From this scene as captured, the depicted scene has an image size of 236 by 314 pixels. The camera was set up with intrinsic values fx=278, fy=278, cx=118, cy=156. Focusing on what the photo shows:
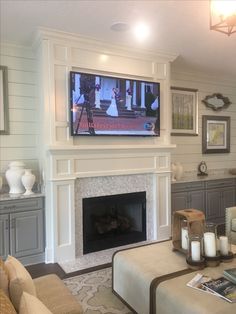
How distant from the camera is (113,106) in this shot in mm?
3670

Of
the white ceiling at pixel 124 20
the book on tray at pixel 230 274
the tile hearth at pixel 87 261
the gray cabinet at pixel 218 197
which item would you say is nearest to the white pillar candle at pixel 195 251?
the book on tray at pixel 230 274

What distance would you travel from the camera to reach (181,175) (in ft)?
15.4

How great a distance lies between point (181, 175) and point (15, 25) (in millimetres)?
3263

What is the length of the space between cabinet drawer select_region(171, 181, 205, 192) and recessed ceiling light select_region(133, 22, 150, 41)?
2.21 metres

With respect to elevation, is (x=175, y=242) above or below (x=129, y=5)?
below

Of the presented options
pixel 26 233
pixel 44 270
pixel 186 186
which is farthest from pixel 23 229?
pixel 186 186

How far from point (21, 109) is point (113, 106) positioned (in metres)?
1.22

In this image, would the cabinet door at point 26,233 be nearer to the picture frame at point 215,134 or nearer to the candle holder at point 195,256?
the candle holder at point 195,256

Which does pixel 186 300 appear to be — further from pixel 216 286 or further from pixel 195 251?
pixel 195 251

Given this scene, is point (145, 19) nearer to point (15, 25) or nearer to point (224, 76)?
point (15, 25)

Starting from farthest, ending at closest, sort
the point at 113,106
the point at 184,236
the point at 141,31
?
the point at 113,106, the point at 141,31, the point at 184,236

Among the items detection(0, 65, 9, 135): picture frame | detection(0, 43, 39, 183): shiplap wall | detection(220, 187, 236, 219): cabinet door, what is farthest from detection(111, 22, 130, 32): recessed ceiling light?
detection(220, 187, 236, 219): cabinet door

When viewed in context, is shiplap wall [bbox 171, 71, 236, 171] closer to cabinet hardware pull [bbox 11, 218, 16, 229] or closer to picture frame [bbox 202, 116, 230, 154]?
picture frame [bbox 202, 116, 230, 154]

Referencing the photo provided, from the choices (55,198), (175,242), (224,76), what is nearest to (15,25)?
(55,198)
